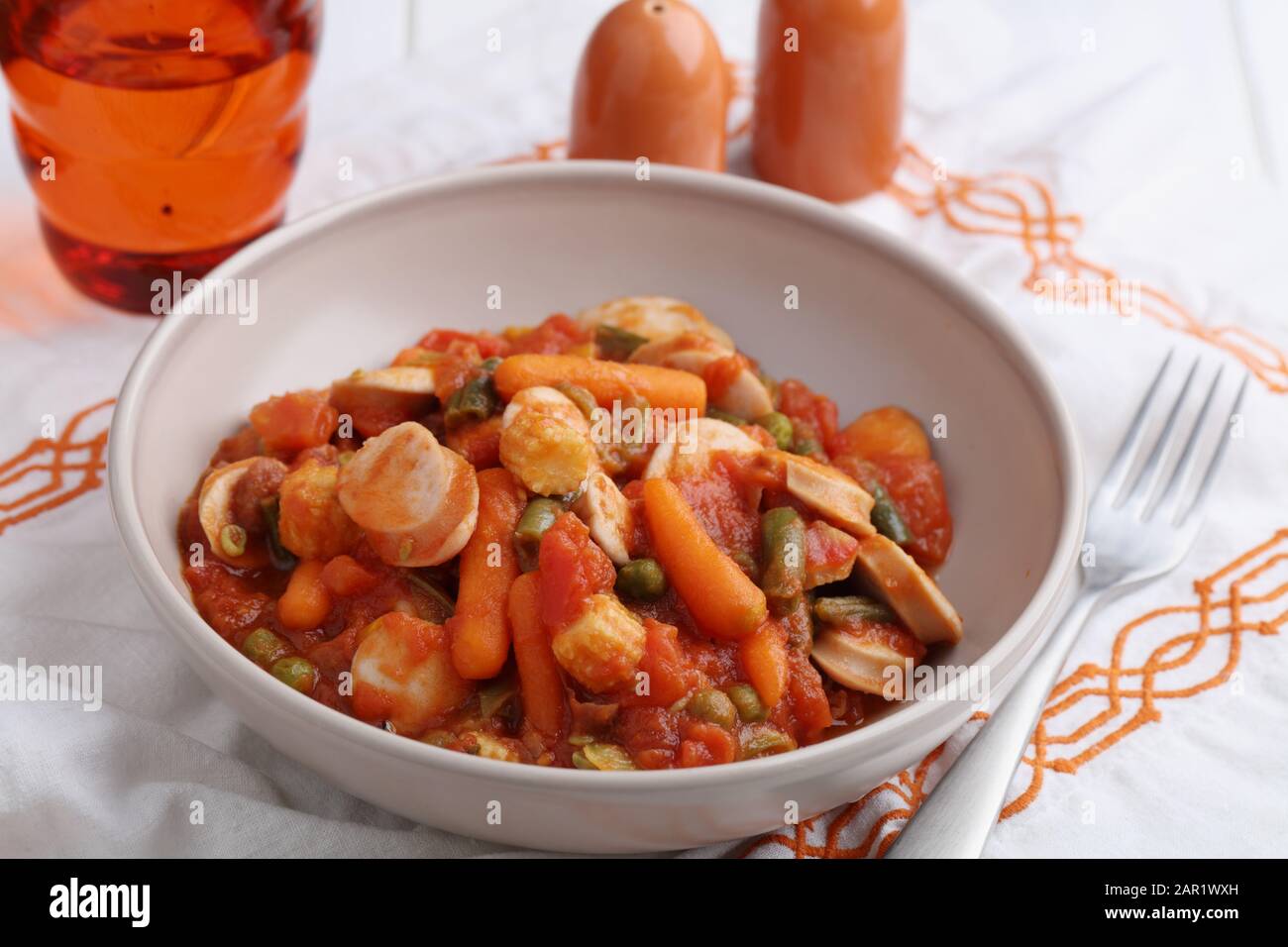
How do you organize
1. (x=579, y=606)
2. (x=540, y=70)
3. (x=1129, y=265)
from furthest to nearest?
(x=540, y=70)
(x=1129, y=265)
(x=579, y=606)

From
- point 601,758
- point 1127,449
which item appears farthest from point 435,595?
point 1127,449

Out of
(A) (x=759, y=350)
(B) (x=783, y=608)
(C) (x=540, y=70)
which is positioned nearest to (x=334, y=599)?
(B) (x=783, y=608)

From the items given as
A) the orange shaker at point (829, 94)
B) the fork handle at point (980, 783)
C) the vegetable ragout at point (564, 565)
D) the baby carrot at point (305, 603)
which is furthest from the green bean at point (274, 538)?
the orange shaker at point (829, 94)

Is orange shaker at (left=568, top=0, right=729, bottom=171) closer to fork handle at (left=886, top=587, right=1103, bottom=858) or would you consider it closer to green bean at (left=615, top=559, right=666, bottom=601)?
green bean at (left=615, top=559, right=666, bottom=601)

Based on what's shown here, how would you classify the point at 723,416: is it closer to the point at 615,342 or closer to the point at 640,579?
the point at 615,342

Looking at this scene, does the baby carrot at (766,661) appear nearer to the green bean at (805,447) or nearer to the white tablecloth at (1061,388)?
the white tablecloth at (1061,388)
